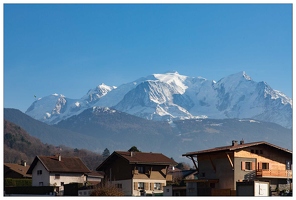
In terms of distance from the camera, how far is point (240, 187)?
52.7 meters

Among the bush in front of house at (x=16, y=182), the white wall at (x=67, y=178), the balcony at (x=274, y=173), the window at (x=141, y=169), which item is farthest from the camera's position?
the bush in front of house at (x=16, y=182)

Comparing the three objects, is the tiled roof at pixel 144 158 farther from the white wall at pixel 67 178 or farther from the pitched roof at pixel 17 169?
the pitched roof at pixel 17 169

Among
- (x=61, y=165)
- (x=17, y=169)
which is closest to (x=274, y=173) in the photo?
(x=61, y=165)

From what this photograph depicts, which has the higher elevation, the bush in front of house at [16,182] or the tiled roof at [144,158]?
the tiled roof at [144,158]

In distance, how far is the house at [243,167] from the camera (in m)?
59.6

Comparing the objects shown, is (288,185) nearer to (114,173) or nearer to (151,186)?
(151,186)

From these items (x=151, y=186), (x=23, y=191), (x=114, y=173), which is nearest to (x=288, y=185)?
(x=151, y=186)

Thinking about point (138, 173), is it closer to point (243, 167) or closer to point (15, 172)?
point (243, 167)

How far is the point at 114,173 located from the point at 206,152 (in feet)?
42.1

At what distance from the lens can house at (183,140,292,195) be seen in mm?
59594

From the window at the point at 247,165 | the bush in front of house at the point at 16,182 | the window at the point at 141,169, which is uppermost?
the window at the point at 247,165

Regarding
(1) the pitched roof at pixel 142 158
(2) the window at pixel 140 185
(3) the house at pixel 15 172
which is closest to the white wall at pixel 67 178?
(1) the pitched roof at pixel 142 158

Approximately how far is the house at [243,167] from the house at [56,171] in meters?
20.3

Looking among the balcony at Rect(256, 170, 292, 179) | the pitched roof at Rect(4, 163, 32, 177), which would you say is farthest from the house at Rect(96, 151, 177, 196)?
the pitched roof at Rect(4, 163, 32, 177)
